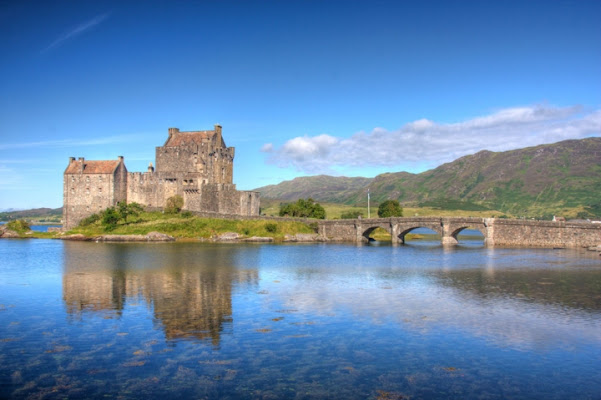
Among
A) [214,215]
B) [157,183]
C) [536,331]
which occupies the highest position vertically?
[157,183]

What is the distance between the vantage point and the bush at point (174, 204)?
9062 cm

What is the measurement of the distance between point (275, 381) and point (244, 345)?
13.8 feet

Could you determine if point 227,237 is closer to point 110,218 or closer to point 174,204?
point 174,204

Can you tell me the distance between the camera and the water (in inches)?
635

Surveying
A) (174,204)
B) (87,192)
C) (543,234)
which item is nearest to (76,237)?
(87,192)

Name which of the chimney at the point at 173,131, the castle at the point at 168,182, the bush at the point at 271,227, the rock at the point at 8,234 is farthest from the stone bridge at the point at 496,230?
the rock at the point at 8,234

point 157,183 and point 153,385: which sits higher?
point 157,183

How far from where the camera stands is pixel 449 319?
1000 inches

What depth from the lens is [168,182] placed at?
92.9 meters

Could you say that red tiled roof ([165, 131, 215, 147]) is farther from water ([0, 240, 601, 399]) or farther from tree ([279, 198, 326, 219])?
water ([0, 240, 601, 399])

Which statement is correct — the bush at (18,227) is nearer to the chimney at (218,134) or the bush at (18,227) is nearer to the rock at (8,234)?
the rock at (8,234)

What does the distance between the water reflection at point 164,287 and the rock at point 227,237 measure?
24905 mm

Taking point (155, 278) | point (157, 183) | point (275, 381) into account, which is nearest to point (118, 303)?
point (155, 278)

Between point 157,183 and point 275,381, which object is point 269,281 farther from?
point 157,183
